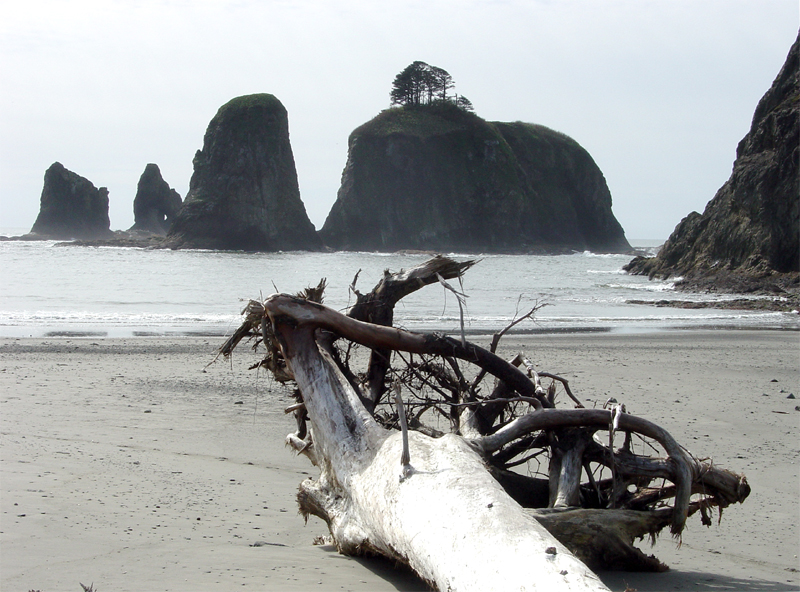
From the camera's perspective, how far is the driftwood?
2.56 metres

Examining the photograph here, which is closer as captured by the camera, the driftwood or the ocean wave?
the driftwood

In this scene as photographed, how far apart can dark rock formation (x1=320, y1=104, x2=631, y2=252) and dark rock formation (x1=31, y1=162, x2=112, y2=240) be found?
139 feet

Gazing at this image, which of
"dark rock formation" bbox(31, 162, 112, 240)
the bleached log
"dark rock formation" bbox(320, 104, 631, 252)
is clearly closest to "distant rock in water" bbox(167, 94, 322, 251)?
"dark rock formation" bbox(320, 104, 631, 252)

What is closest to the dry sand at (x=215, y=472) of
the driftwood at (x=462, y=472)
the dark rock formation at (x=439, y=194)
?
the driftwood at (x=462, y=472)

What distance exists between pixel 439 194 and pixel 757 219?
63.9m

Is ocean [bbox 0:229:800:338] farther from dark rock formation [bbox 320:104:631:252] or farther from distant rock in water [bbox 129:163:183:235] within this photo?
distant rock in water [bbox 129:163:183:235]

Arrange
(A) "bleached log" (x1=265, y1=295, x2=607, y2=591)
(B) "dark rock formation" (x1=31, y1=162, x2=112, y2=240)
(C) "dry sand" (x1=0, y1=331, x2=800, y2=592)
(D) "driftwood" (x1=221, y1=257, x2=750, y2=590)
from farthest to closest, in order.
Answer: (B) "dark rock formation" (x1=31, y1=162, x2=112, y2=240), (C) "dry sand" (x1=0, y1=331, x2=800, y2=592), (D) "driftwood" (x1=221, y1=257, x2=750, y2=590), (A) "bleached log" (x1=265, y1=295, x2=607, y2=591)

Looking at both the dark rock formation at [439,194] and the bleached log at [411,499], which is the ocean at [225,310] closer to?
the bleached log at [411,499]

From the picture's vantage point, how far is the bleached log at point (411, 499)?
2346 mm

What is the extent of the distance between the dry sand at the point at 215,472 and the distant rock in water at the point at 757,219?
19.3m

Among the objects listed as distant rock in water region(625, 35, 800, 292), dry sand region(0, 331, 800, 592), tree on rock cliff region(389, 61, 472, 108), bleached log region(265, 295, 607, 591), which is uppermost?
tree on rock cliff region(389, 61, 472, 108)

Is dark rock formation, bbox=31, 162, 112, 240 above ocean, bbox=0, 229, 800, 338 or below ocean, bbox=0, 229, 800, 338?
above

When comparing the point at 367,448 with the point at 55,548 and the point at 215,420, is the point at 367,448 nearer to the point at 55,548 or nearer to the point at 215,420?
the point at 55,548

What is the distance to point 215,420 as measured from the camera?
6.21m
